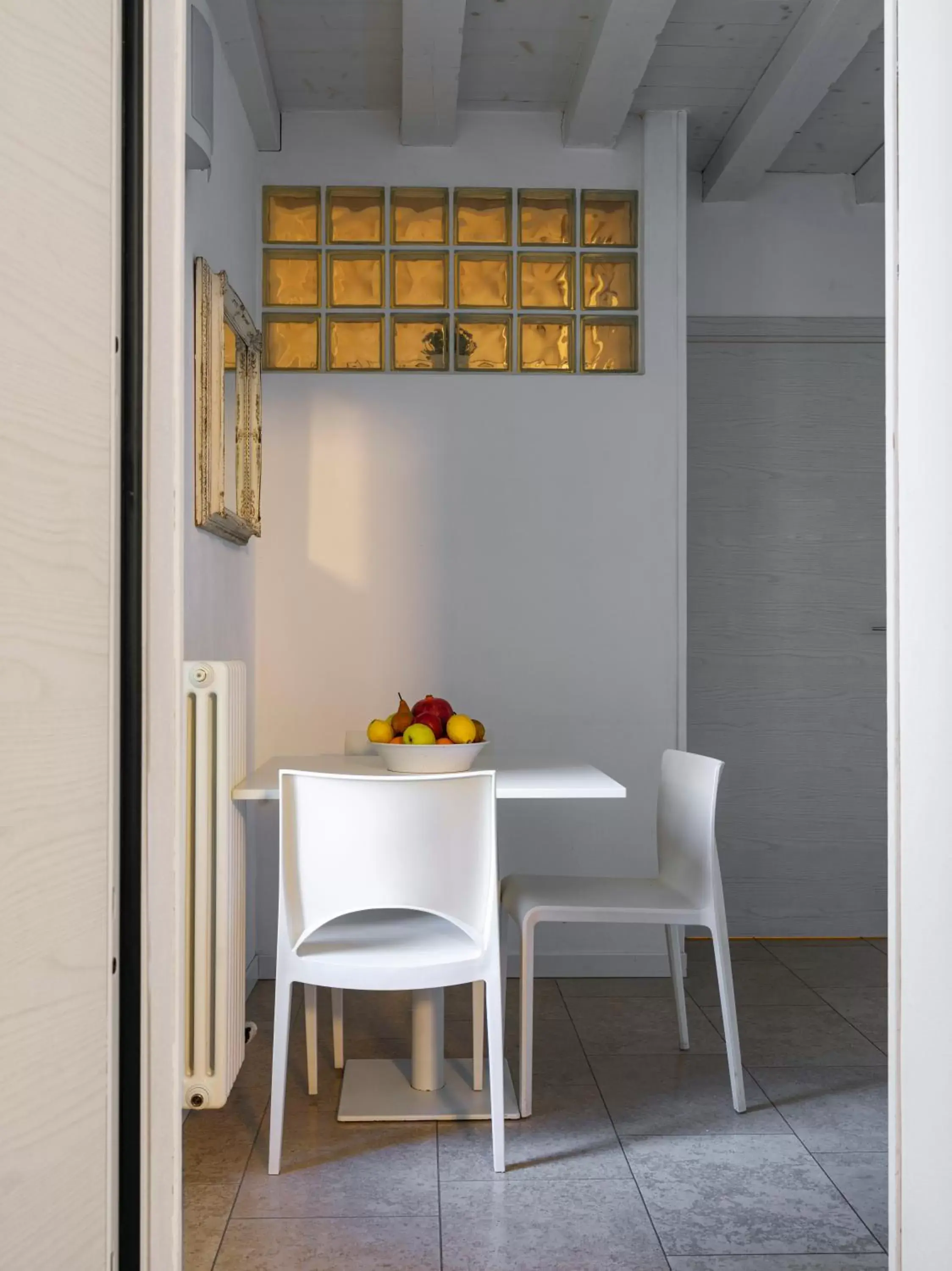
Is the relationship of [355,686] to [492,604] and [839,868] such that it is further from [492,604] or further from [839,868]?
[839,868]

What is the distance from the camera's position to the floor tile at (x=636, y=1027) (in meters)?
2.85

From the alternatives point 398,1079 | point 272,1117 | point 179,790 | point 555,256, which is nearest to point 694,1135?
point 398,1079

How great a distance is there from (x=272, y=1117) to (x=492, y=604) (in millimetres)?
1806

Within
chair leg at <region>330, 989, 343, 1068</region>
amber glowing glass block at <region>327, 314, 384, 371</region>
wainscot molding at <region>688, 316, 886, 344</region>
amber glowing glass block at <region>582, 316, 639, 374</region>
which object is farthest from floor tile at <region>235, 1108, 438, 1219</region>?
wainscot molding at <region>688, 316, 886, 344</region>

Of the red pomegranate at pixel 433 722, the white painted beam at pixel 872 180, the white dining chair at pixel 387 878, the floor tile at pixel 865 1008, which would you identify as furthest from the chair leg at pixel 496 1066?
the white painted beam at pixel 872 180

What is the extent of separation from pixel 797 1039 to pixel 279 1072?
1.40 metres

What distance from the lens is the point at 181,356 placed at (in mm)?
1220

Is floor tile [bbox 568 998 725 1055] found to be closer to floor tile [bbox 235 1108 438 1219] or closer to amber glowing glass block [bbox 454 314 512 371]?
floor tile [bbox 235 1108 438 1219]

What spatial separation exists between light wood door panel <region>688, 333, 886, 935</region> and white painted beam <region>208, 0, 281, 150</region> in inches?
60.6

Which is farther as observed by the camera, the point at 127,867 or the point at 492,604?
the point at 492,604

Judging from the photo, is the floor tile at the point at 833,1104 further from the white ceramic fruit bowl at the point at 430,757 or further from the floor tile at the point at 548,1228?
the white ceramic fruit bowl at the point at 430,757

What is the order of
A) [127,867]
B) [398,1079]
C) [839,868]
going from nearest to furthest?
1. [127,867]
2. [398,1079]
3. [839,868]

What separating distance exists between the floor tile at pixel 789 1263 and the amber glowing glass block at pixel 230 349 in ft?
7.10

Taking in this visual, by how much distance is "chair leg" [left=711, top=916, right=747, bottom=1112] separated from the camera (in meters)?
2.43
